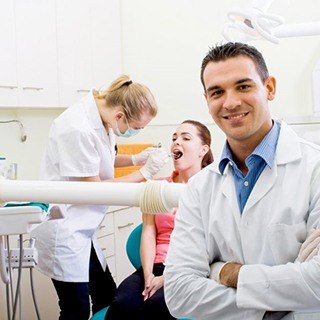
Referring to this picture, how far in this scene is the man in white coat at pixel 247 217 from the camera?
133cm

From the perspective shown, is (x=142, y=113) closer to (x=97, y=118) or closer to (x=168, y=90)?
(x=97, y=118)

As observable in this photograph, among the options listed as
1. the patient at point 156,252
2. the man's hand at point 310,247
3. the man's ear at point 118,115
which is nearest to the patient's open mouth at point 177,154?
the patient at point 156,252

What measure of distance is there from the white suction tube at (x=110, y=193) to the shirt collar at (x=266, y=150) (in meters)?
0.14

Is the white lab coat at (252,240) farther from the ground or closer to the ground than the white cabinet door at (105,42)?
closer to the ground

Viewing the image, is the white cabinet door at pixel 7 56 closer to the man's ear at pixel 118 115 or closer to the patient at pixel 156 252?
the man's ear at pixel 118 115

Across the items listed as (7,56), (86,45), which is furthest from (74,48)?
(7,56)

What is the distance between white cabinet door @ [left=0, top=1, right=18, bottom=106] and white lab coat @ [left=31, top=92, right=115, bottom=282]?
82cm

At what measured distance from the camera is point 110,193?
1.43m

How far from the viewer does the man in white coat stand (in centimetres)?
133

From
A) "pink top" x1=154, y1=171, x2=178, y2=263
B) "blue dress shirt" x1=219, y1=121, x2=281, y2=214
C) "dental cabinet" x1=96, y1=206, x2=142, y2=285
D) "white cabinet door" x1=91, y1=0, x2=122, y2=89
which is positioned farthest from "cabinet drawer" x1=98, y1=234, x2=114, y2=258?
"blue dress shirt" x1=219, y1=121, x2=281, y2=214

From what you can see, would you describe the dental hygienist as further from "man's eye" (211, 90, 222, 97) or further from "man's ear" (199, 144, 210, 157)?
"man's eye" (211, 90, 222, 97)

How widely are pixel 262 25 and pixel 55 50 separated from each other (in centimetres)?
226

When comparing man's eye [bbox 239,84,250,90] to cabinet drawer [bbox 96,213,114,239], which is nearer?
man's eye [bbox 239,84,250,90]

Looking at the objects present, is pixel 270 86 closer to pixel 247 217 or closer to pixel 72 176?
pixel 247 217
